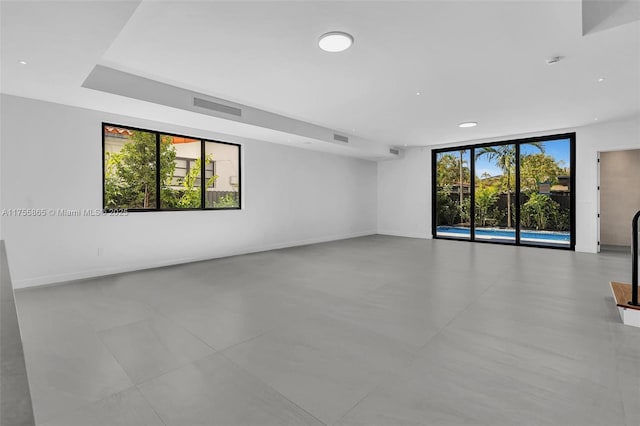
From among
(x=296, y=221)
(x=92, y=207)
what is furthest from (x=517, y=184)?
(x=92, y=207)

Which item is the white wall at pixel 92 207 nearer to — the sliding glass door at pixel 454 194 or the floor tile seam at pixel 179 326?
the floor tile seam at pixel 179 326

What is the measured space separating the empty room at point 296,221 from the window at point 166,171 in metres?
0.04

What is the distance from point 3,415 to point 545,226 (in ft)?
31.1

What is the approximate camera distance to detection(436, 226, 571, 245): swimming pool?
301 inches

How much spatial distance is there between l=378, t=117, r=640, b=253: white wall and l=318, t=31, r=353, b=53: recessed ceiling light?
6.47 m

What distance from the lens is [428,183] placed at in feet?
30.4

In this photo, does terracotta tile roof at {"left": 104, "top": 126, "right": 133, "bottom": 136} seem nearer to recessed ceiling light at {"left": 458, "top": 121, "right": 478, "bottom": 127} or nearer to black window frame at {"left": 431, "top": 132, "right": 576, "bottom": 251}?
recessed ceiling light at {"left": 458, "top": 121, "right": 478, "bottom": 127}

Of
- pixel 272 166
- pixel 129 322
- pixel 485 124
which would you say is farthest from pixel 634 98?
pixel 129 322

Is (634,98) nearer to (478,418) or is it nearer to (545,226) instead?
(545,226)

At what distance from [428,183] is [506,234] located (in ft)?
8.45

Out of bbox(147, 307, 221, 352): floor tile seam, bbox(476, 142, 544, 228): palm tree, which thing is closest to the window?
bbox(147, 307, 221, 352): floor tile seam

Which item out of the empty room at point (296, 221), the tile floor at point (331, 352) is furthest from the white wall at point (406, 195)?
the tile floor at point (331, 352)

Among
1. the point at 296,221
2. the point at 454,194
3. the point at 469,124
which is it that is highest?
the point at 469,124

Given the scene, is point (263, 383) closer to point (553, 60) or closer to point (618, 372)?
point (618, 372)
